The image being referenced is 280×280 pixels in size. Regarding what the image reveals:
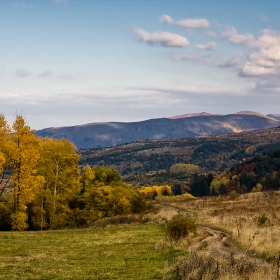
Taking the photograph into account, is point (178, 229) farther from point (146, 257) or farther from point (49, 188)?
point (49, 188)

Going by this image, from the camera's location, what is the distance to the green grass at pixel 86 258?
19797 millimetres

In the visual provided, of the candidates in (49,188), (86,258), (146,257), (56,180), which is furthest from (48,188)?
(146,257)

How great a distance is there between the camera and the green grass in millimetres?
19797

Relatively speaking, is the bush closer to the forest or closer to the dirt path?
the dirt path

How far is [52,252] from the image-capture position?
27469 millimetres

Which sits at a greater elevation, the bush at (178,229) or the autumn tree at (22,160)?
the autumn tree at (22,160)

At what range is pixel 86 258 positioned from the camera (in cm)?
2480

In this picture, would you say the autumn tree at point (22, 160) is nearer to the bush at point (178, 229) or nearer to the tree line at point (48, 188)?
the tree line at point (48, 188)

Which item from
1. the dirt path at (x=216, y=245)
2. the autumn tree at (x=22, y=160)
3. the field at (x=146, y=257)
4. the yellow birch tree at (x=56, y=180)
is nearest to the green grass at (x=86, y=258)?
the field at (x=146, y=257)

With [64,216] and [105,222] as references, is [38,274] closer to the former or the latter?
[105,222]

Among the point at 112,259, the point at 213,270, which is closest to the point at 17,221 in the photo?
the point at 112,259

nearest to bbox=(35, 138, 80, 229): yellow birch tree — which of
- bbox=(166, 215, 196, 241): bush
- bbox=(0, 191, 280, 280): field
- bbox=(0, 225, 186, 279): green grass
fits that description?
bbox=(0, 191, 280, 280): field

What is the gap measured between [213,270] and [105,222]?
1491 inches

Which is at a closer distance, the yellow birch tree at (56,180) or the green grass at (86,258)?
the green grass at (86,258)
